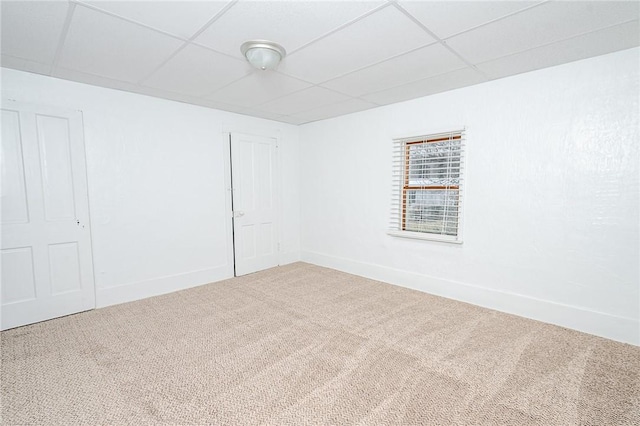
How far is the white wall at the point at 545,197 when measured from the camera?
2.49m

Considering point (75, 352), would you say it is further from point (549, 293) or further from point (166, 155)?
point (549, 293)

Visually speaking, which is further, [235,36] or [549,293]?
[549,293]

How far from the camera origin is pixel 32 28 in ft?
6.73

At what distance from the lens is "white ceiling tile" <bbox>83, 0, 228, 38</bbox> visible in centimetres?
179

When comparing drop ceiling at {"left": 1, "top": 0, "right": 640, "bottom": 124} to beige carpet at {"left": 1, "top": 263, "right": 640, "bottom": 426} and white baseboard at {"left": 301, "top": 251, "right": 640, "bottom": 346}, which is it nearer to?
white baseboard at {"left": 301, "top": 251, "right": 640, "bottom": 346}

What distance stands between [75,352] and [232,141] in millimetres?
3014

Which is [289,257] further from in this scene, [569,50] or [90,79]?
[569,50]

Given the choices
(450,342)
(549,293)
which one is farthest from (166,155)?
(549,293)

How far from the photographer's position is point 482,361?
224cm

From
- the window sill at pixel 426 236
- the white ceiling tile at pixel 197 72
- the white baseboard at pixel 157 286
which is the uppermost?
the white ceiling tile at pixel 197 72

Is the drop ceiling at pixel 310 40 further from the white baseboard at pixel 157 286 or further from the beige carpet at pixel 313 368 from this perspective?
the beige carpet at pixel 313 368

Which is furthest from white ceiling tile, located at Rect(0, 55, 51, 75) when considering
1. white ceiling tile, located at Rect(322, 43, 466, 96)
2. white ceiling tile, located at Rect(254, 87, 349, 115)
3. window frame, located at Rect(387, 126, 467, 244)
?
window frame, located at Rect(387, 126, 467, 244)

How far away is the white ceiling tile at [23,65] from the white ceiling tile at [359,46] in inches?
87.1

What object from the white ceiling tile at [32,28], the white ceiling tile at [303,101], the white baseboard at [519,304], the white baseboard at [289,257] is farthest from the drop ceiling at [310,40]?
the white baseboard at [289,257]
